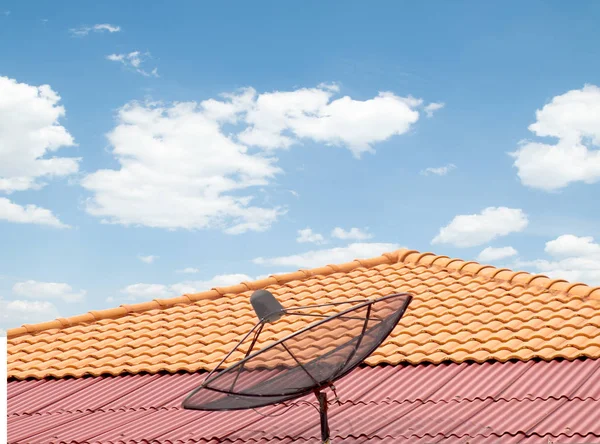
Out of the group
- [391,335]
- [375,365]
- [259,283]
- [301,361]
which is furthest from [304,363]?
[259,283]

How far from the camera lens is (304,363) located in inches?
329

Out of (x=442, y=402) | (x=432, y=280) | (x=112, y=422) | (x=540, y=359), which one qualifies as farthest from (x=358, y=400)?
(x=432, y=280)

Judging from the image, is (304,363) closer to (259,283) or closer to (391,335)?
(391,335)

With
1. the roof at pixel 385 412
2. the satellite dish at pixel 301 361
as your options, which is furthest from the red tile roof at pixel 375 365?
the satellite dish at pixel 301 361

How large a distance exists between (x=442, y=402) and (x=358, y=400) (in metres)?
1.14

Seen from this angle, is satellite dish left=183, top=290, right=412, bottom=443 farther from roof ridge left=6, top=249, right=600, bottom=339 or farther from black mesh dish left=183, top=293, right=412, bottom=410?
roof ridge left=6, top=249, right=600, bottom=339

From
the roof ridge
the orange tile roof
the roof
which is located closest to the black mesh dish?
the roof

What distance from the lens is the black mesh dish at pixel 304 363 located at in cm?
815

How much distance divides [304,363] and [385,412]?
2.16 m

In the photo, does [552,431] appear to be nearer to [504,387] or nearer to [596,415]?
[596,415]

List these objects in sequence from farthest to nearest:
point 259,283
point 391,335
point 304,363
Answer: point 259,283
point 391,335
point 304,363

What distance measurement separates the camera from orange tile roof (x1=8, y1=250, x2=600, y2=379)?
1170 centimetres

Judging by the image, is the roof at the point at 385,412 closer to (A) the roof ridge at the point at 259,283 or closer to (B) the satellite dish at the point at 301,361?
(B) the satellite dish at the point at 301,361

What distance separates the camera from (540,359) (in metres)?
10.9
